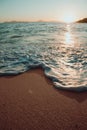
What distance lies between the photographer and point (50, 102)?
9.11 feet

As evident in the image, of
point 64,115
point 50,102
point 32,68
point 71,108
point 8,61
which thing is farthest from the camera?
point 8,61

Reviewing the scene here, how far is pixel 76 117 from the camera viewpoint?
2.38 metres

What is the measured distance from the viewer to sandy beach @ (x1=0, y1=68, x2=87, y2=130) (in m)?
2.26

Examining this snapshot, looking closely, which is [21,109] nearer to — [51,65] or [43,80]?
[43,80]

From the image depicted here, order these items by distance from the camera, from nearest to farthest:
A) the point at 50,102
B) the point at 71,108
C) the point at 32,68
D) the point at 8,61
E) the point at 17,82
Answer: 1. the point at 71,108
2. the point at 50,102
3. the point at 17,82
4. the point at 32,68
5. the point at 8,61

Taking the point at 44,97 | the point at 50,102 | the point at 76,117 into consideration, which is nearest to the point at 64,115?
the point at 76,117

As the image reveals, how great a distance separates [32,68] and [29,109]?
2.15 metres

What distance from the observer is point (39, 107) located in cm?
265

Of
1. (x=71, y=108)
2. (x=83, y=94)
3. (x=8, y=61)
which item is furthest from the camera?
(x=8, y=61)

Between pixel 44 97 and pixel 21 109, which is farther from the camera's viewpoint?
pixel 44 97

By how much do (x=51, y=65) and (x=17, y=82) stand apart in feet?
4.80

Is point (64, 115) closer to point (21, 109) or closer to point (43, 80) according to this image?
point (21, 109)

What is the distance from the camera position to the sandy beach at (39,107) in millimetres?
2258

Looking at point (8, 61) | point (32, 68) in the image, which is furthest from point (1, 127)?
point (8, 61)
